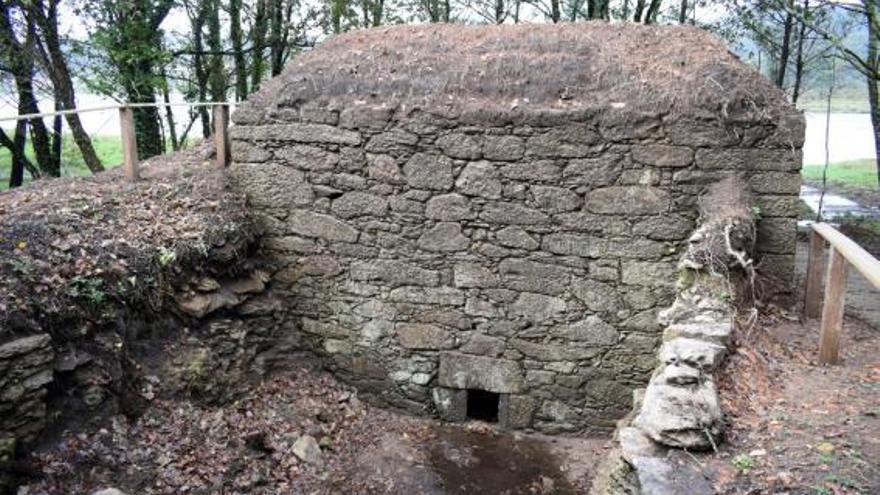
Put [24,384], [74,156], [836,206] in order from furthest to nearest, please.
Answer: [74,156]
[836,206]
[24,384]

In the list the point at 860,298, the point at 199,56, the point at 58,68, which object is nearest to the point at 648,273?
the point at 860,298

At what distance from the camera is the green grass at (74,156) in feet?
51.3

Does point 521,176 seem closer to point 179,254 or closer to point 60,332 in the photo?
point 179,254

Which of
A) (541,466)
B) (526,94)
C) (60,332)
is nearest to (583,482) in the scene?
(541,466)

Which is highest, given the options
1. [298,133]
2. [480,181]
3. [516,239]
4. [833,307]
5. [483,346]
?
[298,133]

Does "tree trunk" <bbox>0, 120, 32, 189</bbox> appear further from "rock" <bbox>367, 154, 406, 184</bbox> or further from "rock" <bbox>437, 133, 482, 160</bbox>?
"rock" <bbox>437, 133, 482, 160</bbox>

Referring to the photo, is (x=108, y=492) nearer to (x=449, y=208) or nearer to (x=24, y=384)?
(x=24, y=384)

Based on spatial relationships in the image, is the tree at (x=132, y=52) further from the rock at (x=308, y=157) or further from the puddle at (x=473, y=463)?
the puddle at (x=473, y=463)

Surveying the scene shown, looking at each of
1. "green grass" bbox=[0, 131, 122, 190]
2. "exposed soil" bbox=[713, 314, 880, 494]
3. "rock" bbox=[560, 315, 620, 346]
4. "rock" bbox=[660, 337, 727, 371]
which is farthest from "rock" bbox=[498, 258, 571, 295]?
"green grass" bbox=[0, 131, 122, 190]

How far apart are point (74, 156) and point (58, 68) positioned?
160 inches

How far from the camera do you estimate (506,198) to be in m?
5.53

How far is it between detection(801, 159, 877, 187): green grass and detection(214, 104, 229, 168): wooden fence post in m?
18.2

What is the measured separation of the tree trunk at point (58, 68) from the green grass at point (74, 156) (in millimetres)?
1915

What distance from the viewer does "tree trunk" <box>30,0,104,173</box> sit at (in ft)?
38.3
